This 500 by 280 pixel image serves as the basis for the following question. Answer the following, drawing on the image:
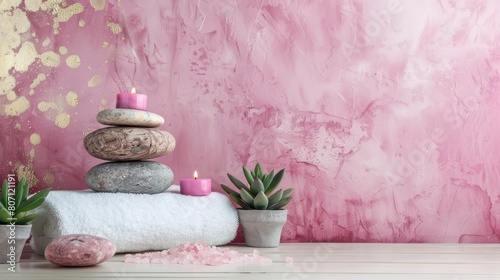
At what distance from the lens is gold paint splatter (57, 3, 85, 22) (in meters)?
1.78

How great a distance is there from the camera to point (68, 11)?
5.87ft

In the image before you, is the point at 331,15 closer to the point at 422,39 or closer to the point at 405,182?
the point at 422,39

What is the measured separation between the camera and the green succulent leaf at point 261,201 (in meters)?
1.61

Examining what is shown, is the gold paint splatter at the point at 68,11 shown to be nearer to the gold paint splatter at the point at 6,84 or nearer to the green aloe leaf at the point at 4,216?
the gold paint splatter at the point at 6,84

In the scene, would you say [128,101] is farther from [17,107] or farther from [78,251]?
[78,251]

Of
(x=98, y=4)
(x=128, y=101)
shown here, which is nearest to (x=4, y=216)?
(x=128, y=101)

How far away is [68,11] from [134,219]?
72 cm

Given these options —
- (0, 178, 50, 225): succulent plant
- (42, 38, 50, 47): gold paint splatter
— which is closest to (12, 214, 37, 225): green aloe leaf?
(0, 178, 50, 225): succulent plant

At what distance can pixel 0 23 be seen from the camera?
5.75 ft

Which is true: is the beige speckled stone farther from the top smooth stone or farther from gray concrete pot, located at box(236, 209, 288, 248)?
gray concrete pot, located at box(236, 209, 288, 248)

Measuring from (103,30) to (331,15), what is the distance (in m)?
0.72

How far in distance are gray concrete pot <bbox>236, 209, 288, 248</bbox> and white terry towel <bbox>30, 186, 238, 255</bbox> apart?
5 centimetres

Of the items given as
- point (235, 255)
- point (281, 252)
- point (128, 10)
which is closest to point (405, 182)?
point (281, 252)

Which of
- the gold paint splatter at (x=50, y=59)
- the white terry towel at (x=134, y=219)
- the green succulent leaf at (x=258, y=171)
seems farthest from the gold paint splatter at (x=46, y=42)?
the green succulent leaf at (x=258, y=171)
